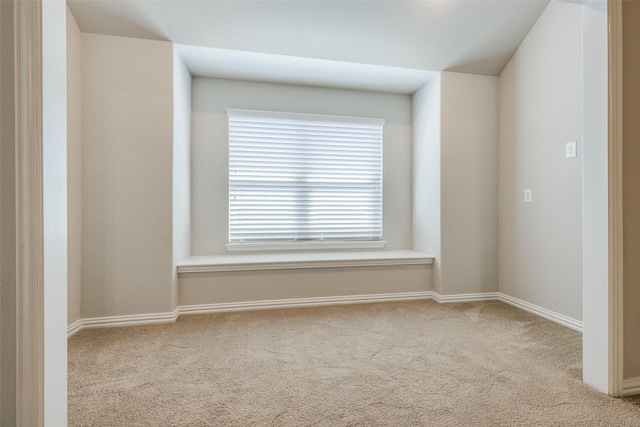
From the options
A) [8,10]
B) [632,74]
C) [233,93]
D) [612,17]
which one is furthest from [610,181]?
[233,93]

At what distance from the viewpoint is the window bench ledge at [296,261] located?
268 centimetres

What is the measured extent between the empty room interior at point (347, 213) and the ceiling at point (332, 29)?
0.05 ft

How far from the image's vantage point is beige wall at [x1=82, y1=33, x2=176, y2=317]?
2359 mm

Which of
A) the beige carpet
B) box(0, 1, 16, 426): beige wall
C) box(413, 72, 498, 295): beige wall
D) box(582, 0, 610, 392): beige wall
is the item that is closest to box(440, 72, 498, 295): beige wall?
box(413, 72, 498, 295): beige wall

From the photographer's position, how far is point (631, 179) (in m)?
1.48

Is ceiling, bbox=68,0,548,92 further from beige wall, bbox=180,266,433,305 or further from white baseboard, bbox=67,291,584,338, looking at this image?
white baseboard, bbox=67,291,584,338

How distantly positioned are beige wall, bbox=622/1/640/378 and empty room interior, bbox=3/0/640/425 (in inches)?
0.5

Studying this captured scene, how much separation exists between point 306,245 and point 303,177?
722 millimetres

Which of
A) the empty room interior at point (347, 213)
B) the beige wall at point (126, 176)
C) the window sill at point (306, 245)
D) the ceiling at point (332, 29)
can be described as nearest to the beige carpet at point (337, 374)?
the empty room interior at point (347, 213)

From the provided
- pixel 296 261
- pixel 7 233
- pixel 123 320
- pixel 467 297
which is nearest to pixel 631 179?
pixel 467 297

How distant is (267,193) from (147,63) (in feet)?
4.89

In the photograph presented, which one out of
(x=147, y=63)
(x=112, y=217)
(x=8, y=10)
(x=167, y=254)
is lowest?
(x=167, y=254)

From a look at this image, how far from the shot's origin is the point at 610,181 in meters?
1.45

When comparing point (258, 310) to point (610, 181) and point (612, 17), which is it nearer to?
point (610, 181)
